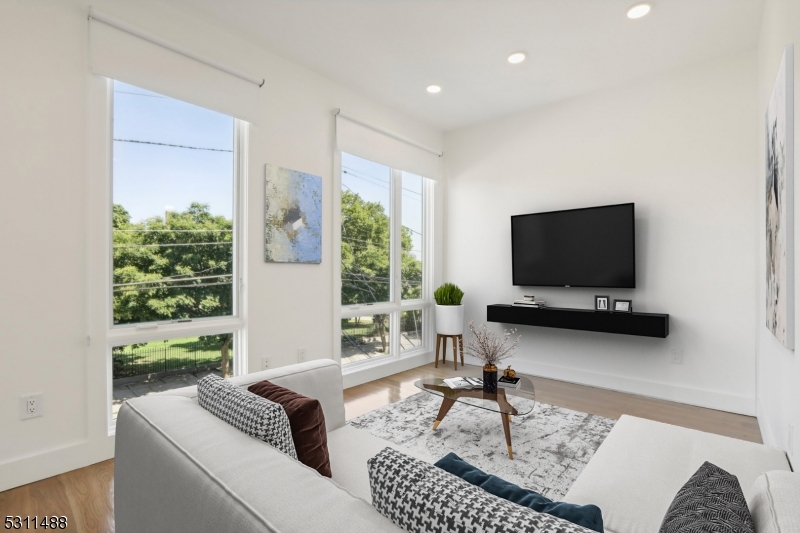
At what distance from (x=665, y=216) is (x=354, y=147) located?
287 centimetres

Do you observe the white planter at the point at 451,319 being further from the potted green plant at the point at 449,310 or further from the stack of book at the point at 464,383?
the stack of book at the point at 464,383

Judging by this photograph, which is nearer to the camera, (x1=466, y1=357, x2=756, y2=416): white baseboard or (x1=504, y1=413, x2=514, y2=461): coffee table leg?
(x1=504, y1=413, x2=514, y2=461): coffee table leg

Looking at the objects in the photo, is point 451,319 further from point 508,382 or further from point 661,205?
point 661,205

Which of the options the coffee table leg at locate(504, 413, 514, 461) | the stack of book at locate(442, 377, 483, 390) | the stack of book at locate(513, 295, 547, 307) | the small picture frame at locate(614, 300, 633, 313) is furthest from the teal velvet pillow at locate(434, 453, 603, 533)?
the stack of book at locate(513, 295, 547, 307)

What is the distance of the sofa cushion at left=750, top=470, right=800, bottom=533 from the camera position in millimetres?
716

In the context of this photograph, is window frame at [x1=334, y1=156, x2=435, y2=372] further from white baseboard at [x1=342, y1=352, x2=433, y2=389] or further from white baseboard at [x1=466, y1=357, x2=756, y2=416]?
white baseboard at [x1=466, y1=357, x2=756, y2=416]

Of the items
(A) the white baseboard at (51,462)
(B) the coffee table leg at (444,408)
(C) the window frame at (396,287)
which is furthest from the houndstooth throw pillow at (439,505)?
(C) the window frame at (396,287)

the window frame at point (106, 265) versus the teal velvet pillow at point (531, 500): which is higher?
the window frame at point (106, 265)

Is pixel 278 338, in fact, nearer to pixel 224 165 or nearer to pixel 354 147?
pixel 224 165

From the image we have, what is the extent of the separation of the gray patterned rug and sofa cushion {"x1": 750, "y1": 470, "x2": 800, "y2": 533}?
1.33m

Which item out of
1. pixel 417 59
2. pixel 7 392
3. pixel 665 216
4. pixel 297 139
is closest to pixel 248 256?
pixel 297 139

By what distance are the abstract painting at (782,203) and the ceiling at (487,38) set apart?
1.08 meters

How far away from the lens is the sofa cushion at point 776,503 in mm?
716

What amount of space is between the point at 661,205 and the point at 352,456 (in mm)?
3480
